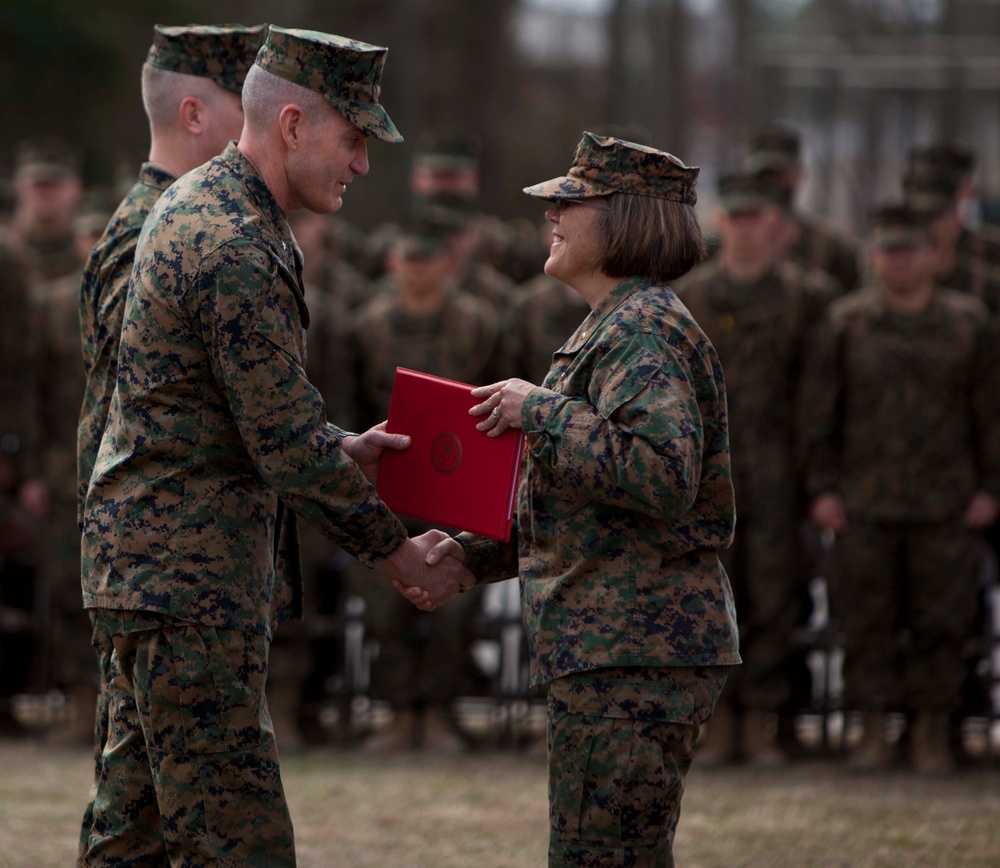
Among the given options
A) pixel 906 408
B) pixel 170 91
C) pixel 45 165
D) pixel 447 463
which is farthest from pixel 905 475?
pixel 45 165

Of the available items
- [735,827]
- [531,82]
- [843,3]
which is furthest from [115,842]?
[531,82]

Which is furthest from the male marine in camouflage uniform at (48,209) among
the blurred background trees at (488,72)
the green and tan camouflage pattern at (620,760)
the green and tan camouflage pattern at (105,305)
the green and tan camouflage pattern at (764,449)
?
the green and tan camouflage pattern at (620,760)

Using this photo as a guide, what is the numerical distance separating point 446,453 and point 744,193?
4.00 m

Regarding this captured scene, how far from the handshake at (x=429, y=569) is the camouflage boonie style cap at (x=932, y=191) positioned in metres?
4.51

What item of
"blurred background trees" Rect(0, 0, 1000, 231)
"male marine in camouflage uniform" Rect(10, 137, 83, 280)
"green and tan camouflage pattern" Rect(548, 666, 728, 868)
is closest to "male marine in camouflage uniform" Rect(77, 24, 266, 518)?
"green and tan camouflage pattern" Rect(548, 666, 728, 868)

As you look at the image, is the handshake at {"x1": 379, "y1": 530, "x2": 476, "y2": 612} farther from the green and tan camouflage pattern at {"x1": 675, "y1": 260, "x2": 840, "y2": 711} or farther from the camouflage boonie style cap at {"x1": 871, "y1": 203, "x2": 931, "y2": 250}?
the camouflage boonie style cap at {"x1": 871, "y1": 203, "x2": 931, "y2": 250}

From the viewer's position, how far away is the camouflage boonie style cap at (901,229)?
7301 millimetres

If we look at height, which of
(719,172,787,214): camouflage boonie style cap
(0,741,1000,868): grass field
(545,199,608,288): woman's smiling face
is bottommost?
(0,741,1000,868): grass field

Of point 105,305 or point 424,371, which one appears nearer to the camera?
point 105,305

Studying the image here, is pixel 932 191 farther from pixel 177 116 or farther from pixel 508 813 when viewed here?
pixel 177 116

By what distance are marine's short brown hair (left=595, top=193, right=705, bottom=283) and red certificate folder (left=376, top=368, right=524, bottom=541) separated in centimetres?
46

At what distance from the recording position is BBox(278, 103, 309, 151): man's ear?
12.4 ft

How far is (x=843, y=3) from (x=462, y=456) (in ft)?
28.7

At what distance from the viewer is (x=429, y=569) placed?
13.2ft
